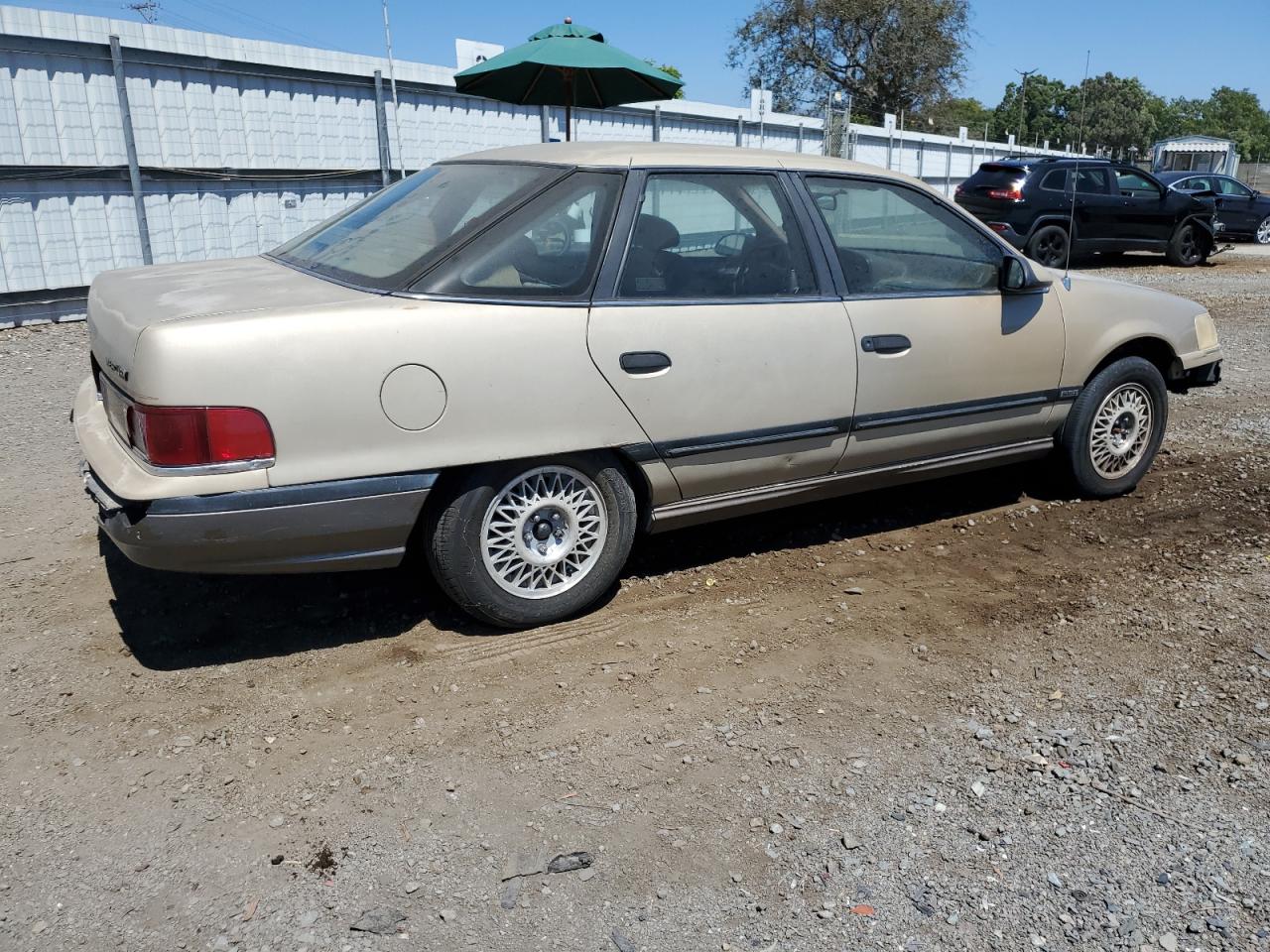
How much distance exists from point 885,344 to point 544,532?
5.35ft

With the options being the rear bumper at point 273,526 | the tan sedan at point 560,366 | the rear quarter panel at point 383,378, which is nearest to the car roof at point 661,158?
the tan sedan at point 560,366

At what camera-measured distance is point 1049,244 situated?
1571cm

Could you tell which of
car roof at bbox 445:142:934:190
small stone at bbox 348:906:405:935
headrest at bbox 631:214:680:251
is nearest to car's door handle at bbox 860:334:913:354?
car roof at bbox 445:142:934:190

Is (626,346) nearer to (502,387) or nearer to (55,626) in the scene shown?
(502,387)

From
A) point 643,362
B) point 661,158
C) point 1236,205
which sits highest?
point 1236,205

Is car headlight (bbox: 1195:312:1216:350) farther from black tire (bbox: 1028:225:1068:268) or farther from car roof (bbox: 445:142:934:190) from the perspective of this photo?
black tire (bbox: 1028:225:1068:268)

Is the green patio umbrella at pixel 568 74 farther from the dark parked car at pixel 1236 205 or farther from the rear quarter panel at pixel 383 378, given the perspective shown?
the dark parked car at pixel 1236 205

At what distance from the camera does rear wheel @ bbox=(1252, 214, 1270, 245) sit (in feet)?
71.7

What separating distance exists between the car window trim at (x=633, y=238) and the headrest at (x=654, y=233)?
31mm

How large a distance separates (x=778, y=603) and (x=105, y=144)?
817cm

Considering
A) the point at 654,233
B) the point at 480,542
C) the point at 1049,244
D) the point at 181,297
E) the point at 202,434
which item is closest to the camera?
the point at 202,434

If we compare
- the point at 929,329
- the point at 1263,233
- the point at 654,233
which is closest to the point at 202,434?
the point at 654,233

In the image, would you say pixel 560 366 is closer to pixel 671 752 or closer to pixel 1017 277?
pixel 671 752

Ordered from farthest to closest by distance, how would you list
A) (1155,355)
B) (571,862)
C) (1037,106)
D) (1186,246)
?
(1037,106) < (1186,246) < (1155,355) < (571,862)
